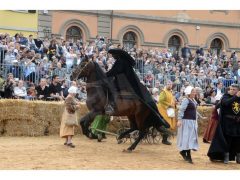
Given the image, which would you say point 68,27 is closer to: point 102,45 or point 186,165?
point 102,45

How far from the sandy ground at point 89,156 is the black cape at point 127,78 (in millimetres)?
1259

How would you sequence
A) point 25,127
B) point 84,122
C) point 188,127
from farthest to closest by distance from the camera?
point 25,127 → point 84,122 → point 188,127

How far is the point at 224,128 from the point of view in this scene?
1165 centimetres

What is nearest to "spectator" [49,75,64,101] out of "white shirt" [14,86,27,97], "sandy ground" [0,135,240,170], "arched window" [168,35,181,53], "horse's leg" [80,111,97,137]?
"white shirt" [14,86,27,97]

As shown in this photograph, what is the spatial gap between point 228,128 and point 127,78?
9.50ft

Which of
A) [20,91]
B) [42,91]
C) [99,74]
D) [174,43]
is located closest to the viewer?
[99,74]

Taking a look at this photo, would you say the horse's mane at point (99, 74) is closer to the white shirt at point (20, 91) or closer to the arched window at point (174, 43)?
the white shirt at point (20, 91)

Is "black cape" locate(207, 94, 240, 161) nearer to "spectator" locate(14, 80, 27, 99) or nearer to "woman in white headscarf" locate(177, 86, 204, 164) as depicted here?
"woman in white headscarf" locate(177, 86, 204, 164)

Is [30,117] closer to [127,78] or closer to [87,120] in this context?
[87,120]

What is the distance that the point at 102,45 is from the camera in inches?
915

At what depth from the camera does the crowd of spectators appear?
16953mm

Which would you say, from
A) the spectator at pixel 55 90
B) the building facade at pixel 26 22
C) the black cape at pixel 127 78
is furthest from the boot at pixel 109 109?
the building facade at pixel 26 22

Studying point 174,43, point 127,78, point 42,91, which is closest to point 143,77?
point 42,91

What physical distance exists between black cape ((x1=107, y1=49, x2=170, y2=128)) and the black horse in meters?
0.08
